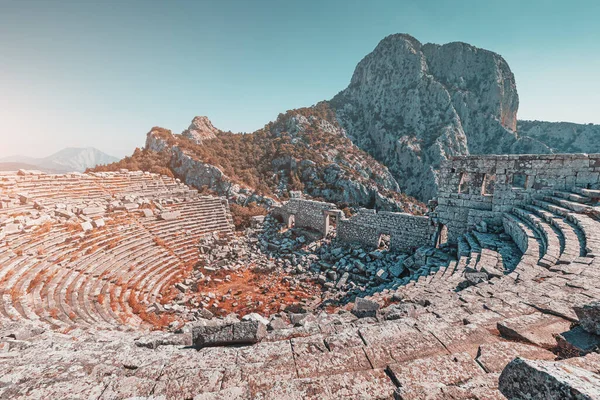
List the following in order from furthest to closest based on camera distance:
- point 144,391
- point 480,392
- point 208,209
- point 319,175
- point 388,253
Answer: point 319,175 → point 208,209 → point 388,253 → point 144,391 → point 480,392

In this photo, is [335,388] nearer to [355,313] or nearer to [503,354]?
[503,354]

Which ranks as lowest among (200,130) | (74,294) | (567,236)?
(74,294)

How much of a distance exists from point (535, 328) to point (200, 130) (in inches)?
1691

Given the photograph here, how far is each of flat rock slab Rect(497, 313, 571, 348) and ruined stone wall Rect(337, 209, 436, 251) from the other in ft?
33.9

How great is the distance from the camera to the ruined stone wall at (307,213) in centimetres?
1769

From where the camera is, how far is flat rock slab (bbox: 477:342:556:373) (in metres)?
2.62

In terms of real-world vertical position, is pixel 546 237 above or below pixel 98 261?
above

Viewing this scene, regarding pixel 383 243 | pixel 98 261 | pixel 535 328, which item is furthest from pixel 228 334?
pixel 383 243

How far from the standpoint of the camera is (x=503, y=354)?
2.78 meters

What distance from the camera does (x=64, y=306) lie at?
745 cm

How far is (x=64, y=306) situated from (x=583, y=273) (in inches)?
493

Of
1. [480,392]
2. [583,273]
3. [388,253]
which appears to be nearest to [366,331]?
[480,392]

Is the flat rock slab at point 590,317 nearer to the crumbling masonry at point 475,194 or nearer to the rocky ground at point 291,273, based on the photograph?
the rocky ground at point 291,273

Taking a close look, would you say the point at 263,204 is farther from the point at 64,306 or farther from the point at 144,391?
the point at 144,391
